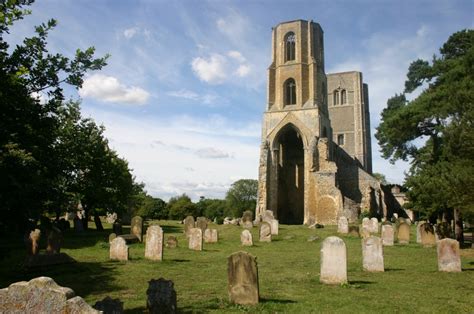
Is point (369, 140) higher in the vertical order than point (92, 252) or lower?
higher

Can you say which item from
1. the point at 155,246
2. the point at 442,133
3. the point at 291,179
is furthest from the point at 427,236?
the point at 291,179

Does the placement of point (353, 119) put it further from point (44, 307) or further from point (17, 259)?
point (44, 307)

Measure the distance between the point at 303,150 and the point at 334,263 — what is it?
3298 cm

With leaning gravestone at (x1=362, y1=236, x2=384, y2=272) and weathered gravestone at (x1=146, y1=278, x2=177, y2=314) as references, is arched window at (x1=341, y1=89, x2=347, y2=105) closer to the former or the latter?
leaning gravestone at (x1=362, y1=236, x2=384, y2=272)

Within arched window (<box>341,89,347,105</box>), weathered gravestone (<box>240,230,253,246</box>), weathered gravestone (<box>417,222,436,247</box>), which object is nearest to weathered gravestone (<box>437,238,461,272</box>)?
weathered gravestone (<box>417,222,436,247</box>)

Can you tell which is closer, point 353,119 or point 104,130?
point 104,130

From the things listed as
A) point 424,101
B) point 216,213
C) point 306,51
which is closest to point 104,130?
point 424,101

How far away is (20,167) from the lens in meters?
5.70

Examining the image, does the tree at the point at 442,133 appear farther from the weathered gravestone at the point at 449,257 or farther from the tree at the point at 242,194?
the tree at the point at 242,194

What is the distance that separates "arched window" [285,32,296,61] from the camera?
4034 centimetres

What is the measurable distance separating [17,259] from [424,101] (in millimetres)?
19708

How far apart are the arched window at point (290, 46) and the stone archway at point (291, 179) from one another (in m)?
7.84

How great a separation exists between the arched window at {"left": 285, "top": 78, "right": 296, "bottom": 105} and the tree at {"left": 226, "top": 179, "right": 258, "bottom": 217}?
97.7 ft

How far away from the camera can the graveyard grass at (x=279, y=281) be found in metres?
6.48
